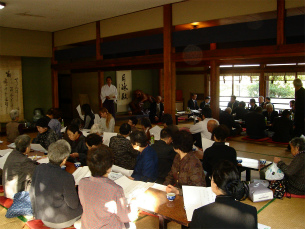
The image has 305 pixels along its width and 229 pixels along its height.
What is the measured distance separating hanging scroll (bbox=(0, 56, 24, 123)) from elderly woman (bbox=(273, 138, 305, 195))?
8717 mm

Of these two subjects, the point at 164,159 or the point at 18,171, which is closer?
the point at 18,171

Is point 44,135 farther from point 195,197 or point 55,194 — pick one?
point 195,197

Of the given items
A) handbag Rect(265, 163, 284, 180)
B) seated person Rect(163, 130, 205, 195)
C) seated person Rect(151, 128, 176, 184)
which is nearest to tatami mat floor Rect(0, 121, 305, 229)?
handbag Rect(265, 163, 284, 180)

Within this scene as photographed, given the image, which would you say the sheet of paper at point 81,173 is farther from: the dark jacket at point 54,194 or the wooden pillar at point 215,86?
the wooden pillar at point 215,86

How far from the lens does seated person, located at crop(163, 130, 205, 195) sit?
9.84 feet

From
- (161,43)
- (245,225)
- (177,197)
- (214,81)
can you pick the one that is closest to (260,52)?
(214,81)

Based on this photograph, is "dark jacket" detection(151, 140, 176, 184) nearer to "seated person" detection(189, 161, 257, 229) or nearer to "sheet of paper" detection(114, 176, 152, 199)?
"sheet of paper" detection(114, 176, 152, 199)

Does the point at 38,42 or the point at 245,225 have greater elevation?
the point at 38,42

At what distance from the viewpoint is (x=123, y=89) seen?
12984 mm

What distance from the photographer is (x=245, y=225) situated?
1.80 m

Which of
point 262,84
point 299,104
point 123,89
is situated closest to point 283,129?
point 299,104

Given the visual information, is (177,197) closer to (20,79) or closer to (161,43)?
(161,43)

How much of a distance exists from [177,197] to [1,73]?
8.77 metres

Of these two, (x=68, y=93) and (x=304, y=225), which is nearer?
(x=304, y=225)
